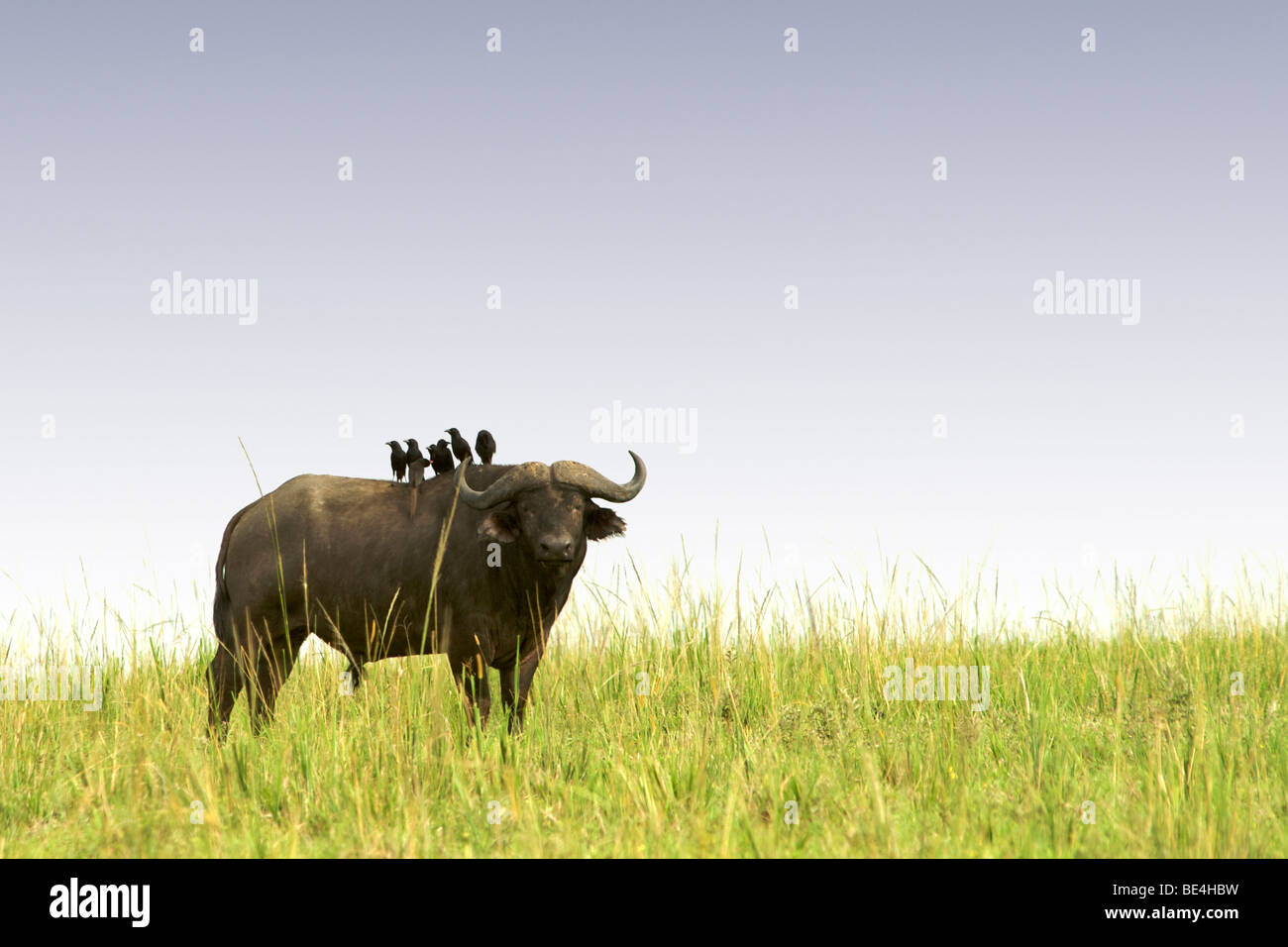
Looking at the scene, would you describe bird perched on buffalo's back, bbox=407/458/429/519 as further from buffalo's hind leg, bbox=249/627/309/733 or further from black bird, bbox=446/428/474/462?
buffalo's hind leg, bbox=249/627/309/733

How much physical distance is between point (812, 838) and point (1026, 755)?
2.05m

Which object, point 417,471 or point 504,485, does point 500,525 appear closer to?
point 504,485

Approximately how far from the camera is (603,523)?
310 inches

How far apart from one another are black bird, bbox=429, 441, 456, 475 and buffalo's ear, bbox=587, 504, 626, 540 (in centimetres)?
144

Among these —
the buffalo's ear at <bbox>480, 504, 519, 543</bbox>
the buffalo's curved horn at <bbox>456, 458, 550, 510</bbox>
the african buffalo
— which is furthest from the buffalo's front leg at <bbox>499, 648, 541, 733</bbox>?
the buffalo's curved horn at <bbox>456, 458, 550, 510</bbox>

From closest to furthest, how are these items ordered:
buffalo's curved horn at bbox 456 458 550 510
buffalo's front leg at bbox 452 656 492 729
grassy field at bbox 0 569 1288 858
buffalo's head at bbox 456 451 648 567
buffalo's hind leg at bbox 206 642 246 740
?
grassy field at bbox 0 569 1288 858 → buffalo's front leg at bbox 452 656 492 729 → buffalo's head at bbox 456 451 648 567 → buffalo's curved horn at bbox 456 458 550 510 → buffalo's hind leg at bbox 206 642 246 740

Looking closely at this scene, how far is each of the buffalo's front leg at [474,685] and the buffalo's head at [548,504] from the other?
95cm

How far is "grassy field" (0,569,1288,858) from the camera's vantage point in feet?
15.8

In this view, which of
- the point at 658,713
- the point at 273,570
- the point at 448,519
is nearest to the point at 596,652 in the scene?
the point at 658,713

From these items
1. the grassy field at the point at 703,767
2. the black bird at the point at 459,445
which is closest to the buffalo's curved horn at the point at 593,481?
the black bird at the point at 459,445

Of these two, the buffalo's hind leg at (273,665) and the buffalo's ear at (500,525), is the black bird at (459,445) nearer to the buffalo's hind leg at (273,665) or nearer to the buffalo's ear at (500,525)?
the buffalo's ear at (500,525)

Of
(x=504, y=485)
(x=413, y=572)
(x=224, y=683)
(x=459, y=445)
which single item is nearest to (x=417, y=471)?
(x=459, y=445)

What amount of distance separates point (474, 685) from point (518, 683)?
50 cm
